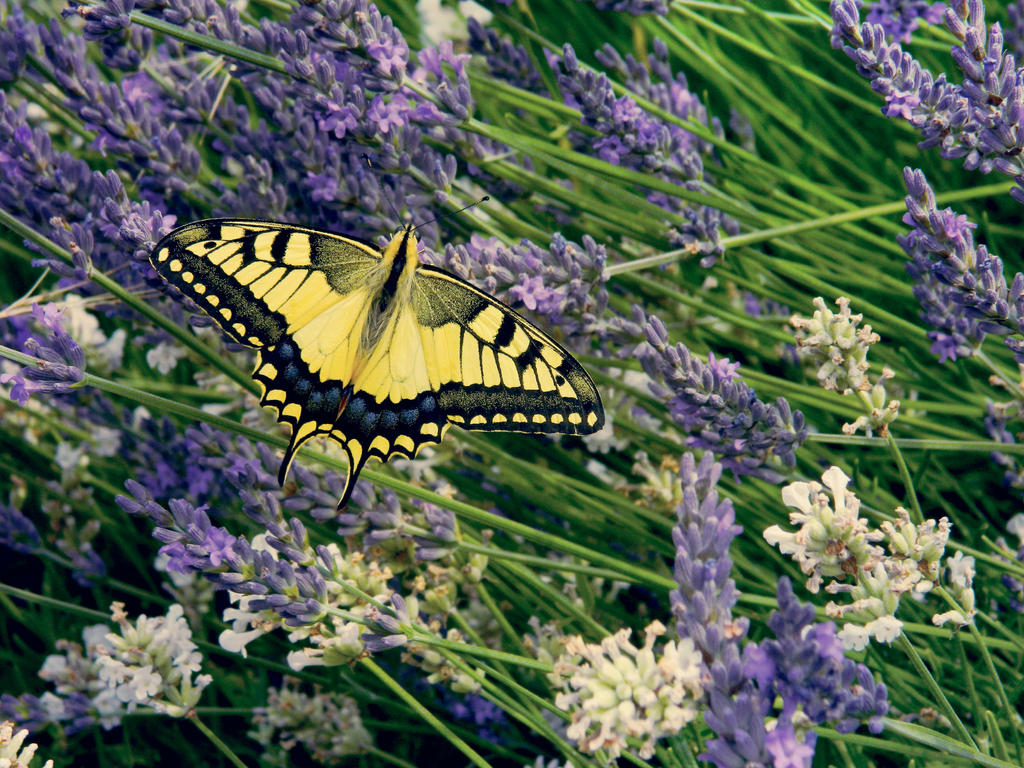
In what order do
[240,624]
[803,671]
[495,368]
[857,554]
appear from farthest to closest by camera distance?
[495,368] < [240,624] < [857,554] < [803,671]

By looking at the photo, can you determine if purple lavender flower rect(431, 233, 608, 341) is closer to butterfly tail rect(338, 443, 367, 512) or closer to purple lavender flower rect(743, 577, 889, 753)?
butterfly tail rect(338, 443, 367, 512)

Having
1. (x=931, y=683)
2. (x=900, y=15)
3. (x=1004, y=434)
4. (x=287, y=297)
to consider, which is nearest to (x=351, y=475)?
(x=287, y=297)

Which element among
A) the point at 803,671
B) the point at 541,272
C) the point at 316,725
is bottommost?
the point at 316,725

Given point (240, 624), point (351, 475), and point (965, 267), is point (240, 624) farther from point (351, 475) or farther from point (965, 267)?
point (965, 267)

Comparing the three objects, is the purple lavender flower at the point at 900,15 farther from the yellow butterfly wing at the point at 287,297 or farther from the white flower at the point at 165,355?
the white flower at the point at 165,355

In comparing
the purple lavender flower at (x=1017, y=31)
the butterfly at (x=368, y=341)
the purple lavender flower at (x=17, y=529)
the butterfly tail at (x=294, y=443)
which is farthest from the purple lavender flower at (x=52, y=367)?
the purple lavender flower at (x=1017, y=31)

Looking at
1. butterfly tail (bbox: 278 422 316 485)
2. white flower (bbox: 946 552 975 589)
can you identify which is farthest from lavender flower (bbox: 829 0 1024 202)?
butterfly tail (bbox: 278 422 316 485)

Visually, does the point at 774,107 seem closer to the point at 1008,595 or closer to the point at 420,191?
the point at 420,191
